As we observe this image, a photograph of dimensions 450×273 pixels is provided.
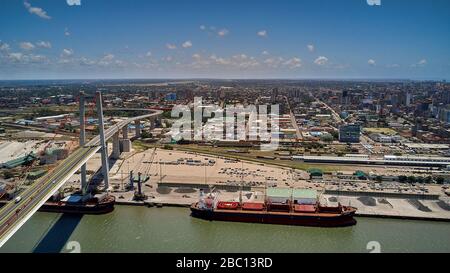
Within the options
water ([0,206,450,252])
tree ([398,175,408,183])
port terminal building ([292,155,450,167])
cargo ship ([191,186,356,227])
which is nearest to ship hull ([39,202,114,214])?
Result: water ([0,206,450,252])

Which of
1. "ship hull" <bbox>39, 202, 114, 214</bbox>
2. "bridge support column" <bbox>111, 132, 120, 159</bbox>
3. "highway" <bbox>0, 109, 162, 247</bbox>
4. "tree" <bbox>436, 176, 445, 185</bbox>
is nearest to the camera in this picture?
"highway" <bbox>0, 109, 162, 247</bbox>

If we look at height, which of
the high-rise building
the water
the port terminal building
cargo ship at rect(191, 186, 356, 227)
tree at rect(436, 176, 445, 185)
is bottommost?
the water

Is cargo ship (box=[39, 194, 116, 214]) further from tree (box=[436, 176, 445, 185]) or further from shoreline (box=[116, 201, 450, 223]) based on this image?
tree (box=[436, 176, 445, 185])

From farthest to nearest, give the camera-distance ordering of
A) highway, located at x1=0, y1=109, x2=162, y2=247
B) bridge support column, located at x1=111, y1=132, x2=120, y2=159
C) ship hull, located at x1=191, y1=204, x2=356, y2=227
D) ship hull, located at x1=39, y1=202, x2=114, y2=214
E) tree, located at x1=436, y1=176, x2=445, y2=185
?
1. bridge support column, located at x1=111, y1=132, x2=120, y2=159
2. tree, located at x1=436, y1=176, x2=445, y2=185
3. ship hull, located at x1=39, y1=202, x2=114, y2=214
4. ship hull, located at x1=191, y1=204, x2=356, y2=227
5. highway, located at x1=0, y1=109, x2=162, y2=247

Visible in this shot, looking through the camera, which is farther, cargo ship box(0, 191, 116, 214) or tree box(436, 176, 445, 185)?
tree box(436, 176, 445, 185)

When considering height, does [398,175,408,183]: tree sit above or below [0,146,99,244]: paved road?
below

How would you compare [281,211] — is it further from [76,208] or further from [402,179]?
[76,208]

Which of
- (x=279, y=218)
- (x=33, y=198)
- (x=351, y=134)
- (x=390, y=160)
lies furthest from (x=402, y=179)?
(x=33, y=198)

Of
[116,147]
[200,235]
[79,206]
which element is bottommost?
[200,235]

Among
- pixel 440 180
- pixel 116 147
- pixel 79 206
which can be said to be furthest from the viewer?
pixel 116 147

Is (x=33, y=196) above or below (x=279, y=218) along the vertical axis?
above
